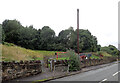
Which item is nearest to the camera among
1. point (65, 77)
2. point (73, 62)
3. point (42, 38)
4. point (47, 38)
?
point (65, 77)

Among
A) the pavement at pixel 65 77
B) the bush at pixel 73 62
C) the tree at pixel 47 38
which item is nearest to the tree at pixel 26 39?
the tree at pixel 47 38

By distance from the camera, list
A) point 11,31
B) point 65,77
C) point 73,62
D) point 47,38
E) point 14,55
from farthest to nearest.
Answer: point 47,38
point 11,31
point 14,55
point 73,62
point 65,77

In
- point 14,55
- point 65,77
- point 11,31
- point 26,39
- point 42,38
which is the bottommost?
point 65,77

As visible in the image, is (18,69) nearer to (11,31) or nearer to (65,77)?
(65,77)

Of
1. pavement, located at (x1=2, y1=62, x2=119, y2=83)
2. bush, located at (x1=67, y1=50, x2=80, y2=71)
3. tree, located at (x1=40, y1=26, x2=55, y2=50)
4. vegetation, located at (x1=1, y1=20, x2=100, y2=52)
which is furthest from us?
tree, located at (x1=40, y1=26, x2=55, y2=50)

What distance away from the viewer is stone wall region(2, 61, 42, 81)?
35.4 ft

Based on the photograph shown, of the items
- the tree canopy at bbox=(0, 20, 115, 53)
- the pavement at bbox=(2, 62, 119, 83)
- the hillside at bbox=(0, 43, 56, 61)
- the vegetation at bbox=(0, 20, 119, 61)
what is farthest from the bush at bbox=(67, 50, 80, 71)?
the tree canopy at bbox=(0, 20, 115, 53)

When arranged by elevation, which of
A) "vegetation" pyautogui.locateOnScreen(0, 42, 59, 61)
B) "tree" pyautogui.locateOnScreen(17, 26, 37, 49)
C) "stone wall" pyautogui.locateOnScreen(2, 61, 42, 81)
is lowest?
"stone wall" pyautogui.locateOnScreen(2, 61, 42, 81)

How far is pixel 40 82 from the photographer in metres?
→ 11.0

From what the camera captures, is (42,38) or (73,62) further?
(42,38)

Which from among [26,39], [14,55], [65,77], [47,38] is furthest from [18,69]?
[47,38]

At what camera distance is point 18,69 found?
40.1 ft

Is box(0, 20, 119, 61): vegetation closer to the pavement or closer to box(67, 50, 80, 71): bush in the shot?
box(67, 50, 80, 71): bush

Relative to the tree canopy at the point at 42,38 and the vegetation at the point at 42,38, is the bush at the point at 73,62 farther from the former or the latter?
the tree canopy at the point at 42,38
